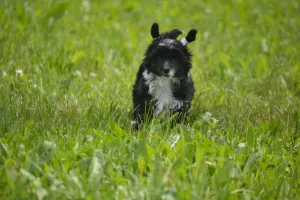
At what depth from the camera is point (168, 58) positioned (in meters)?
4.11

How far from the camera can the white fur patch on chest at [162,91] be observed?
14.1 feet

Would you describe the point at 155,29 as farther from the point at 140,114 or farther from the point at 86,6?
the point at 86,6

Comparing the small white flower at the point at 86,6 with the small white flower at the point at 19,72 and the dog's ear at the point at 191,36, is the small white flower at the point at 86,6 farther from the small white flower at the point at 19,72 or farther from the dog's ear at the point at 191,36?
the dog's ear at the point at 191,36

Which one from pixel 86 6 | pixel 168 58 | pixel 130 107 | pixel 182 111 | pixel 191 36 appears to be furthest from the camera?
pixel 86 6

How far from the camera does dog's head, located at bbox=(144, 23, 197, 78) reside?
4.08 m

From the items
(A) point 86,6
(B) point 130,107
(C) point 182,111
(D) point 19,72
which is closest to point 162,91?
(C) point 182,111

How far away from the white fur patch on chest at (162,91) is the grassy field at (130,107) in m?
0.23

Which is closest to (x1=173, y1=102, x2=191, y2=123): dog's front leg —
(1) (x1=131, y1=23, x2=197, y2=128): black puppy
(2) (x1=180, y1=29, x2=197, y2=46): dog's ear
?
(1) (x1=131, y1=23, x2=197, y2=128): black puppy

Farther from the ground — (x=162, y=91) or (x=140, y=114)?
(x=162, y=91)

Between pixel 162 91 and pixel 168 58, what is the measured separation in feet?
1.14

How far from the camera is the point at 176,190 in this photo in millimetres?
2939

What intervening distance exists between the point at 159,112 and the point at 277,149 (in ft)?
3.47

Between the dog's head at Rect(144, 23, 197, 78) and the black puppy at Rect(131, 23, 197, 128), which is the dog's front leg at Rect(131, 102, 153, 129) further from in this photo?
the dog's head at Rect(144, 23, 197, 78)

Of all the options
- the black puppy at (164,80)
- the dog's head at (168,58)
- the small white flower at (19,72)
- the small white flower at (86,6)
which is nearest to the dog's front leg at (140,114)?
the black puppy at (164,80)
